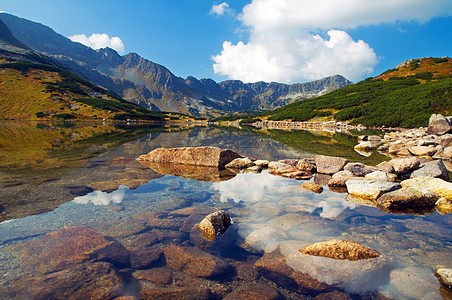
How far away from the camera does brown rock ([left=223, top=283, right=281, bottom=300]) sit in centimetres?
443

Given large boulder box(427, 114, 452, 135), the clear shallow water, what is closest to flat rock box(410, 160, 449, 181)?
the clear shallow water

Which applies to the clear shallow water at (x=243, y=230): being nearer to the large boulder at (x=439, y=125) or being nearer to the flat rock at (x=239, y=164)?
the flat rock at (x=239, y=164)

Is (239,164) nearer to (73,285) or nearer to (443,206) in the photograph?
(443,206)

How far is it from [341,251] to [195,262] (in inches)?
149

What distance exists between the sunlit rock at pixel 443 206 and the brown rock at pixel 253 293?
8778 millimetres

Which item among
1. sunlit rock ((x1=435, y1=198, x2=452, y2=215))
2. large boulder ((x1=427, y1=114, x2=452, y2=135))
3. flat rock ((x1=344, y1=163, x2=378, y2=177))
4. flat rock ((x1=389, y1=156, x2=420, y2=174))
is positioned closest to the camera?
sunlit rock ((x1=435, y1=198, x2=452, y2=215))

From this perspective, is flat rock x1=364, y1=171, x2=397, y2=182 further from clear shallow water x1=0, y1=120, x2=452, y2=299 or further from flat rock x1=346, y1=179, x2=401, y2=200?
clear shallow water x1=0, y1=120, x2=452, y2=299

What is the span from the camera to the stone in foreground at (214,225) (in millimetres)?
6875

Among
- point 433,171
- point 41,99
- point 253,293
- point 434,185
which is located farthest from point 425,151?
point 41,99

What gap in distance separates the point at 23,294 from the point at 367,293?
267 inches

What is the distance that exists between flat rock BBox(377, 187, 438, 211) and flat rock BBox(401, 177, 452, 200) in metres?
0.91

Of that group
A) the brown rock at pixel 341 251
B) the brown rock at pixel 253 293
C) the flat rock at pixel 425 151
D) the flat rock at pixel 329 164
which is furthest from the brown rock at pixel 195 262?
the flat rock at pixel 425 151

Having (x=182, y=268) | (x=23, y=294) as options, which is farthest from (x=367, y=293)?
(x=23, y=294)

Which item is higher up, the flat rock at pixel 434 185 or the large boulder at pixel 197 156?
the flat rock at pixel 434 185
